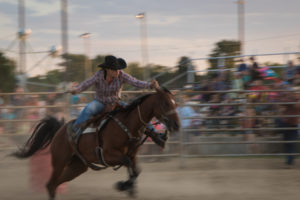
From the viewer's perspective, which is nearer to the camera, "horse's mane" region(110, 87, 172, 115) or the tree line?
"horse's mane" region(110, 87, 172, 115)

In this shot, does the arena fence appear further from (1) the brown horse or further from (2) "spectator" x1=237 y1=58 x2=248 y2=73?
(1) the brown horse

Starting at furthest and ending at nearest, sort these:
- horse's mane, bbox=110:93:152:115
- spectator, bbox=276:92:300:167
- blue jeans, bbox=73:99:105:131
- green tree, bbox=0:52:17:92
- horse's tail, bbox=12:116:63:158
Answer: green tree, bbox=0:52:17:92
spectator, bbox=276:92:300:167
horse's tail, bbox=12:116:63:158
blue jeans, bbox=73:99:105:131
horse's mane, bbox=110:93:152:115

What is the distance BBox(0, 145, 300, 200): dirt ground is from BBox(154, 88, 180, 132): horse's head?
59.5 inches

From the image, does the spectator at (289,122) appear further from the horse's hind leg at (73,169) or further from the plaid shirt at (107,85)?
the horse's hind leg at (73,169)

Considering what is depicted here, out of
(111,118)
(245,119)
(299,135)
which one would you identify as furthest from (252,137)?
(111,118)

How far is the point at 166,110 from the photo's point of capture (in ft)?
15.0

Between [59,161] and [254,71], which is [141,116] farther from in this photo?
[254,71]

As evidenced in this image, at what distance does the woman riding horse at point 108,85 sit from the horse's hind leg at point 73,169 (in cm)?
45

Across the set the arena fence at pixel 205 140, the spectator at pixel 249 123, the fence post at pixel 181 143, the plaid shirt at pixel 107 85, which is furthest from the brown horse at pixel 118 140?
the spectator at pixel 249 123

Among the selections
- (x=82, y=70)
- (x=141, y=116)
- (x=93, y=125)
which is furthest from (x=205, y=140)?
(x=82, y=70)

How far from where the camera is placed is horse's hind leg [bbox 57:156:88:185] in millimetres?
5527

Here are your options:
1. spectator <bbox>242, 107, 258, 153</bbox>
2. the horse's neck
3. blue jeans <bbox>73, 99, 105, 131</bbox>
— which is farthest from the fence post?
the horse's neck

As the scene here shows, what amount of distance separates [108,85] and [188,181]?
102 inches

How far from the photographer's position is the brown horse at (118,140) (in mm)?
4668
